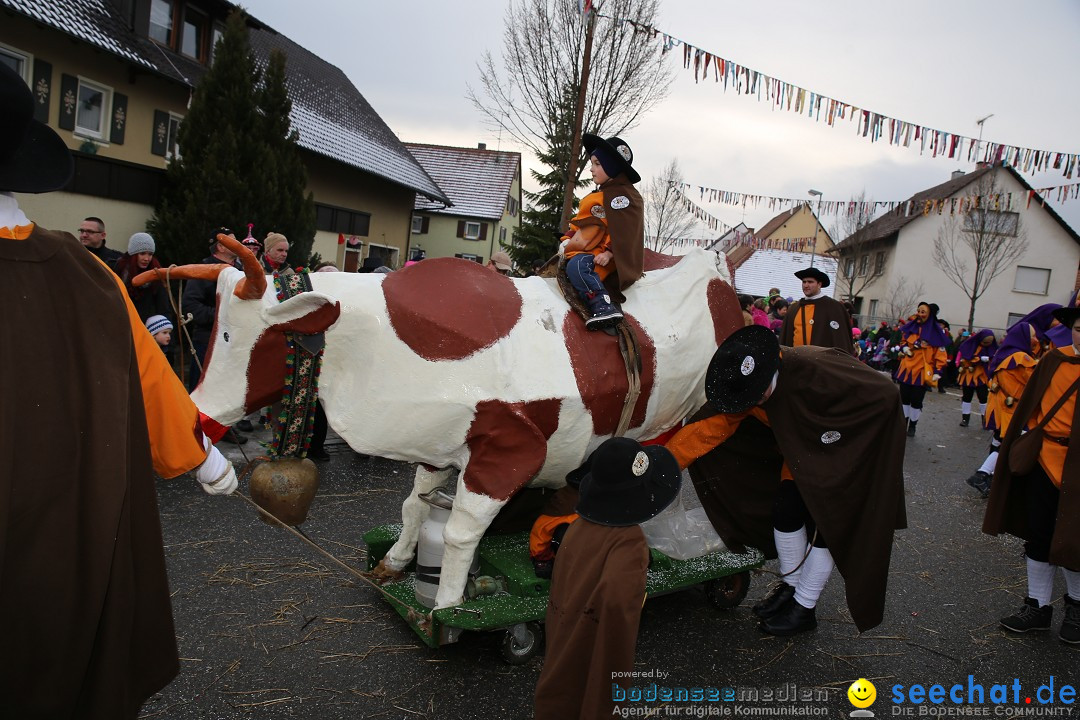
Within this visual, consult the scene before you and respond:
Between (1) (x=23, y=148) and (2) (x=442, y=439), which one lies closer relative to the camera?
(1) (x=23, y=148)

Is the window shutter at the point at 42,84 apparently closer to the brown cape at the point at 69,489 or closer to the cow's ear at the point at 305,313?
the cow's ear at the point at 305,313

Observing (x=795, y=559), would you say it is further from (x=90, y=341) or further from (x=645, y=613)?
(x=90, y=341)

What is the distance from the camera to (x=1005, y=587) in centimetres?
460

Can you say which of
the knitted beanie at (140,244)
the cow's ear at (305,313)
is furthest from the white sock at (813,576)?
the knitted beanie at (140,244)

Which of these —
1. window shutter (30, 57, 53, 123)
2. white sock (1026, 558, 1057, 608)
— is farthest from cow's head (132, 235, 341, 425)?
window shutter (30, 57, 53, 123)

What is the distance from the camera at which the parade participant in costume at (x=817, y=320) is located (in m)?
6.61

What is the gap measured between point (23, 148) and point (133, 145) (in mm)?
10875

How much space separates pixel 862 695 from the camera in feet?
10.3

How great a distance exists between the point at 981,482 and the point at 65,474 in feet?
25.4

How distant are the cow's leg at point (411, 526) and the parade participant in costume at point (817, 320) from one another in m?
4.33

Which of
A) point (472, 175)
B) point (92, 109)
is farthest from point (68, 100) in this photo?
point (472, 175)

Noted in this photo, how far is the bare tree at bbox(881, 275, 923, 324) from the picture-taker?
1022 inches

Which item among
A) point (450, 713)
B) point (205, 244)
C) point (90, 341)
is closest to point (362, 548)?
point (450, 713)

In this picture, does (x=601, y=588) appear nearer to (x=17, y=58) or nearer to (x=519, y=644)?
(x=519, y=644)
